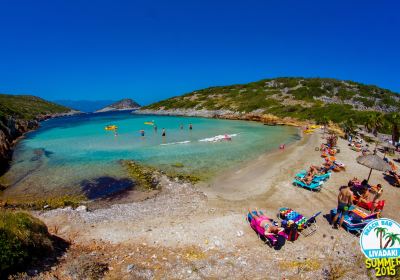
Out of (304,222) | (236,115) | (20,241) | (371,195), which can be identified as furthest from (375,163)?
(236,115)

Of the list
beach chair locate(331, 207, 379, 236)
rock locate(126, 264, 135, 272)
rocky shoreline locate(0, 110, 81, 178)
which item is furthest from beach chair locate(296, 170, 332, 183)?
rocky shoreline locate(0, 110, 81, 178)

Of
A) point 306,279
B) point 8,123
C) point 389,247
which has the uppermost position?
point 8,123

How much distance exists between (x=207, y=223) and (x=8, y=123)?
54.7 metres

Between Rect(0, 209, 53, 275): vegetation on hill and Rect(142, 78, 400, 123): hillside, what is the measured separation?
54.7 metres

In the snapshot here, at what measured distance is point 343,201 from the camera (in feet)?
37.8

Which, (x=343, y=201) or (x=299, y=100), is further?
(x=299, y=100)

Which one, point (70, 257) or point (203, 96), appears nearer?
point (70, 257)

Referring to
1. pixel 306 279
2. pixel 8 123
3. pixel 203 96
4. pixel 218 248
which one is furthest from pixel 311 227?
pixel 203 96

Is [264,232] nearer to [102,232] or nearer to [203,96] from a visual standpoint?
[102,232]

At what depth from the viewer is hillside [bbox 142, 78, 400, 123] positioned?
202 feet

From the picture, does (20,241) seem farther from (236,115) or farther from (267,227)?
(236,115)

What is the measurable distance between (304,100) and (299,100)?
1606 mm

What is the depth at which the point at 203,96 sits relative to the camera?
11400 centimetres

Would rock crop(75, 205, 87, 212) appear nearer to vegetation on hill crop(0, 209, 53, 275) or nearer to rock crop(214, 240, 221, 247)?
vegetation on hill crop(0, 209, 53, 275)
